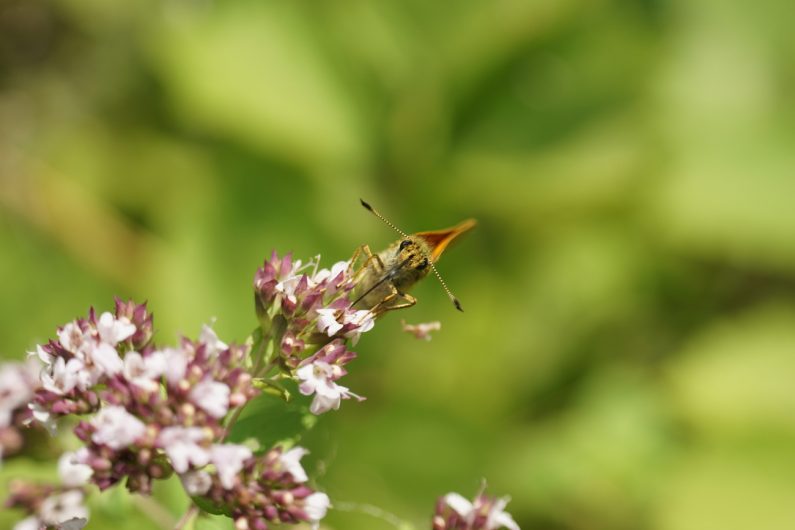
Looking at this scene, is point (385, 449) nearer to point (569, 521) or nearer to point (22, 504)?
point (569, 521)

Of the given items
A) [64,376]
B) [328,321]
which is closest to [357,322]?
[328,321]

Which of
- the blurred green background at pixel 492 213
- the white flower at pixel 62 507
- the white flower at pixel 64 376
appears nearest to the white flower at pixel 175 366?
the white flower at pixel 64 376

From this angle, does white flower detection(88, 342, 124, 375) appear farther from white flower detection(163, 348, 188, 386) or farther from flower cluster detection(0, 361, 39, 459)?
flower cluster detection(0, 361, 39, 459)

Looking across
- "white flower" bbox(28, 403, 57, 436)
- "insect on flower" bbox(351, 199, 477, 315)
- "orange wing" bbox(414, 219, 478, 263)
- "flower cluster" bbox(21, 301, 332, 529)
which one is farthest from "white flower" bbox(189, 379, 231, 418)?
"orange wing" bbox(414, 219, 478, 263)

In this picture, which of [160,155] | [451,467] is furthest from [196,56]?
[451,467]

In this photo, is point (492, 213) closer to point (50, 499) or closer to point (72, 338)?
point (50, 499)

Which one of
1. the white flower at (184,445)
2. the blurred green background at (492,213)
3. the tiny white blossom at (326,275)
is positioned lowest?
the white flower at (184,445)

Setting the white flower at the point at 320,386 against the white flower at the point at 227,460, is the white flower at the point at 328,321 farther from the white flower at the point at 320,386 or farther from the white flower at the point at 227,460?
the white flower at the point at 227,460
